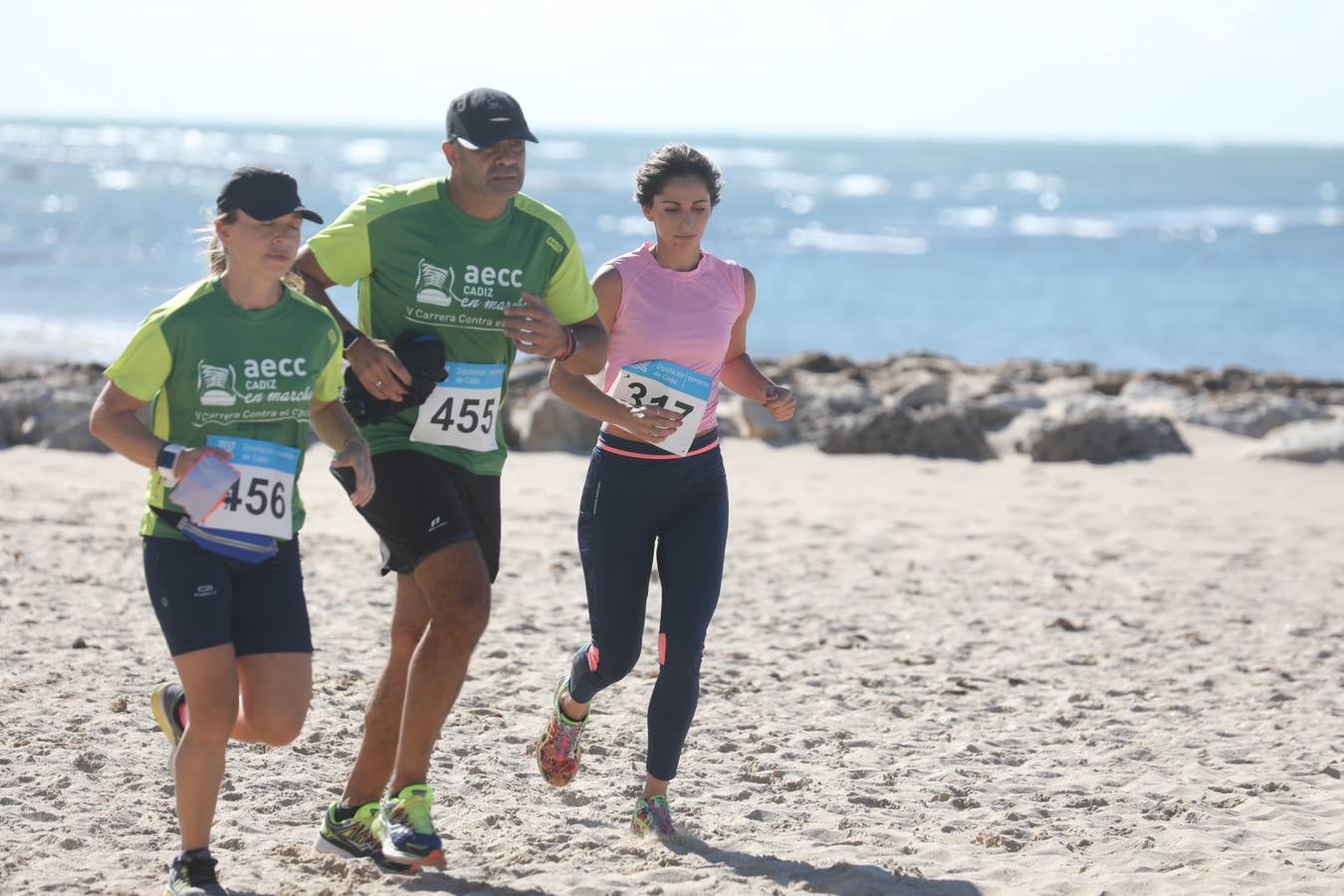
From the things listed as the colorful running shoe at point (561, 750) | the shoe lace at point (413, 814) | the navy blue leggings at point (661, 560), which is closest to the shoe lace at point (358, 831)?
the shoe lace at point (413, 814)

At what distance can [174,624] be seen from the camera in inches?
142

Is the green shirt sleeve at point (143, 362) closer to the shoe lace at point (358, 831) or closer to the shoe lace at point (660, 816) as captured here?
the shoe lace at point (358, 831)

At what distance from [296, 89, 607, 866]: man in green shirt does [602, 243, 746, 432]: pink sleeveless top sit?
0.93 ft

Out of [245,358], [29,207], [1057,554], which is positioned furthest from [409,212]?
[29,207]

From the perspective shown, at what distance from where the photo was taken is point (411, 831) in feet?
13.1

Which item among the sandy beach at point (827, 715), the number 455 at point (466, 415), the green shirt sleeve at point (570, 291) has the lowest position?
the sandy beach at point (827, 715)

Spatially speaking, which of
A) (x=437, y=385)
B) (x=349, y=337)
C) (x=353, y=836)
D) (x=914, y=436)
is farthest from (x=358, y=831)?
(x=914, y=436)

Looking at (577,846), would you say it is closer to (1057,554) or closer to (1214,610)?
(1214,610)

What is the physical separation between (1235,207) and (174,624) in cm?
6918

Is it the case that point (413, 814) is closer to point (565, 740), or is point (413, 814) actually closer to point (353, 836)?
point (353, 836)

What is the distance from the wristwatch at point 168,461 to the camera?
3.49 metres

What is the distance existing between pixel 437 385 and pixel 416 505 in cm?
31

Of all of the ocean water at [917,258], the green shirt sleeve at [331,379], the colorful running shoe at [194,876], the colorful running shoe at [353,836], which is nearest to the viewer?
the colorful running shoe at [194,876]

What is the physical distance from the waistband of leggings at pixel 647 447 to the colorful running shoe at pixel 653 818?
1.01 meters
